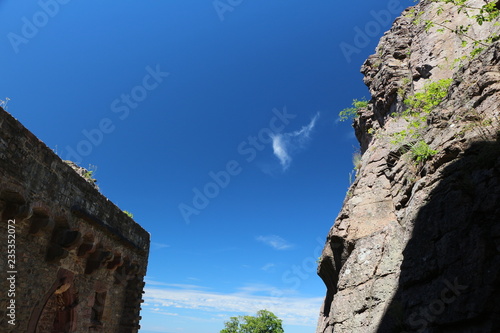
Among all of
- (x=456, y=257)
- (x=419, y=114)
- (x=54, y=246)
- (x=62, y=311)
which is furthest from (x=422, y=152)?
(x=62, y=311)

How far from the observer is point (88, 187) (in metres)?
10.2

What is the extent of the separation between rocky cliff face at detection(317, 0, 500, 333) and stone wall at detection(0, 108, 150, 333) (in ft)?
25.8

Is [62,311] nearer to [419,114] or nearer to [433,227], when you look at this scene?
[433,227]

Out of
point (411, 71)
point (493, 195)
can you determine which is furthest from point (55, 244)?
point (411, 71)

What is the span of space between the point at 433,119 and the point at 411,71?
6.73 meters

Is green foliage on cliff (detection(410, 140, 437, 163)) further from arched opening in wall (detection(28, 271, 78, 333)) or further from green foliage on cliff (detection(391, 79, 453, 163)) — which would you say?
arched opening in wall (detection(28, 271, 78, 333))

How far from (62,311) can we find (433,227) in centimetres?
1124

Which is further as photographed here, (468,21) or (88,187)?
(468,21)

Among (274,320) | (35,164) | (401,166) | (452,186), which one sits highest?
(401,166)

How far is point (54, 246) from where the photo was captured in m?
8.66

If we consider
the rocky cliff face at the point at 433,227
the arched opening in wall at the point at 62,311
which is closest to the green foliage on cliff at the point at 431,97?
the rocky cliff face at the point at 433,227

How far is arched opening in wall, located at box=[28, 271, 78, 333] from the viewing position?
962 centimetres

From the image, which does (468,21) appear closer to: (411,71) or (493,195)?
(411,71)

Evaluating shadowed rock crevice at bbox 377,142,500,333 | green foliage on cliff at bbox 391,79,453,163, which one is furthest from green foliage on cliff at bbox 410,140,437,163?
shadowed rock crevice at bbox 377,142,500,333
